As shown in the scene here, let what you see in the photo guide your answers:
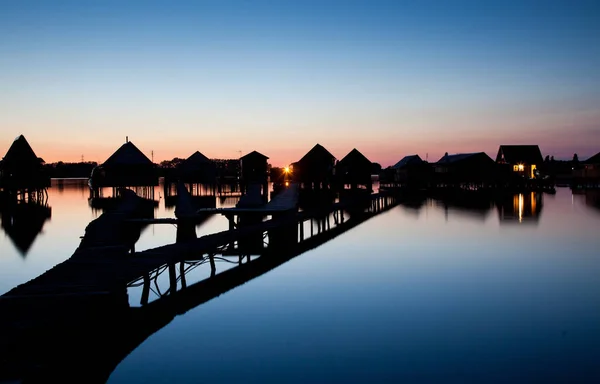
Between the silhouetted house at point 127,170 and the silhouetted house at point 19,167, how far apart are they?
1428cm

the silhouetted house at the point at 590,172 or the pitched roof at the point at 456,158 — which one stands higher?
the pitched roof at the point at 456,158

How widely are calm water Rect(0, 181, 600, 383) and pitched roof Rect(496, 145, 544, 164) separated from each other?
64.0 m

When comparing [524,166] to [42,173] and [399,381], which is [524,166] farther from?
[399,381]

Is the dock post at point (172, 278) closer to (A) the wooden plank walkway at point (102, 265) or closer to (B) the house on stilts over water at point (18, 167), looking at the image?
(A) the wooden plank walkway at point (102, 265)

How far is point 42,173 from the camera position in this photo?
6738 centimetres

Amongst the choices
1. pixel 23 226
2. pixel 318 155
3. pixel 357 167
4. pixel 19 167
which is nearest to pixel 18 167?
pixel 19 167

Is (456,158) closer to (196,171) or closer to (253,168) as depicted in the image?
(253,168)

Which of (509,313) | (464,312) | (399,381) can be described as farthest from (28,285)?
(509,313)

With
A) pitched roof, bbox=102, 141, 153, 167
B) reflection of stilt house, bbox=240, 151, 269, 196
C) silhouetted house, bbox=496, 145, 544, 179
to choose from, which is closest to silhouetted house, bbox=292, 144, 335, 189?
reflection of stilt house, bbox=240, 151, 269, 196

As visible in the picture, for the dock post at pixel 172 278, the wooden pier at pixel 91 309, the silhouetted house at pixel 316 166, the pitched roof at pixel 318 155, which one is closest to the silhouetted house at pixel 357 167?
the silhouetted house at pixel 316 166

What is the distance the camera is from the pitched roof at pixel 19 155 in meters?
62.8

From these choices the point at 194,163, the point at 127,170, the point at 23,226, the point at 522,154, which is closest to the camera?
the point at 23,226

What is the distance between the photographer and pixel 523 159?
8825cm

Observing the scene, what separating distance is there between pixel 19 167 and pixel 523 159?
78732 millimetres
